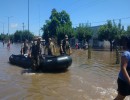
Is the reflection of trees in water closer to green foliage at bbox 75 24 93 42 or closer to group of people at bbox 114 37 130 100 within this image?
group of people at bbox 114 37 130 100

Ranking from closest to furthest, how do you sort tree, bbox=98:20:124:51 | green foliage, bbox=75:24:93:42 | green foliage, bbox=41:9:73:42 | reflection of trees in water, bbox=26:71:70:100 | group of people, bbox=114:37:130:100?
1. group of people, bbox=114:37:130:100
2. reflection of trees in water, bbox=26:71:70:100
3. tree, bbox=98:20:124:51
4. green foliage, bbox=75:24:93:42
5. green foliage, bbox=41:9:73:42

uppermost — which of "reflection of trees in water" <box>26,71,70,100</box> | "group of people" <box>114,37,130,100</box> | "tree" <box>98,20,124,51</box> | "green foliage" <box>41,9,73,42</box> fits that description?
"green foliage" <box>41,9,73,42</box>

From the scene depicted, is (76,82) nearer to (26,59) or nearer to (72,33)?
(26,59)

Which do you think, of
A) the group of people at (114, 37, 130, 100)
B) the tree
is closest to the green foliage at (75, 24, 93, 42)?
the tree

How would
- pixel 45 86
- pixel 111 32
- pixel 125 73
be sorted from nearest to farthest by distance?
1. pixel 125 73
2. pixel 45 86
3. pixel 111 32

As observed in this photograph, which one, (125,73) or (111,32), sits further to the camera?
(111,32)

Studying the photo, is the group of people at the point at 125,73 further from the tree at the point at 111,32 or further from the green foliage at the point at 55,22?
the green foliage at the point at 55,22

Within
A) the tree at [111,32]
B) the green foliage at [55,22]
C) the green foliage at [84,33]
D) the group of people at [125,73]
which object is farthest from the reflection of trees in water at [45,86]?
the green foliage at [55,22]

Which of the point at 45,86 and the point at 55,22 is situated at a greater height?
the point at 55,22

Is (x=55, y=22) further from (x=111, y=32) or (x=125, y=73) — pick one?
(x=125, y=73)

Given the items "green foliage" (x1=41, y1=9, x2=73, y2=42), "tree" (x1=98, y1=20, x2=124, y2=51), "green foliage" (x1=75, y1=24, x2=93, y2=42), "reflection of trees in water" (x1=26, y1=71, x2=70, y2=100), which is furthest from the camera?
"green foliage" (x1=41, y1=9, x2=73, y2=42)

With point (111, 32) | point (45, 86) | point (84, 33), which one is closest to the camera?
point (45, 86)

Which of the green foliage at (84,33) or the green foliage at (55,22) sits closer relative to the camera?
the green foliage at (84,33)

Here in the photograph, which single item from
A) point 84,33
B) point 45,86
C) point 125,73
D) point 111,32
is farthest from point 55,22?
point 125,73
